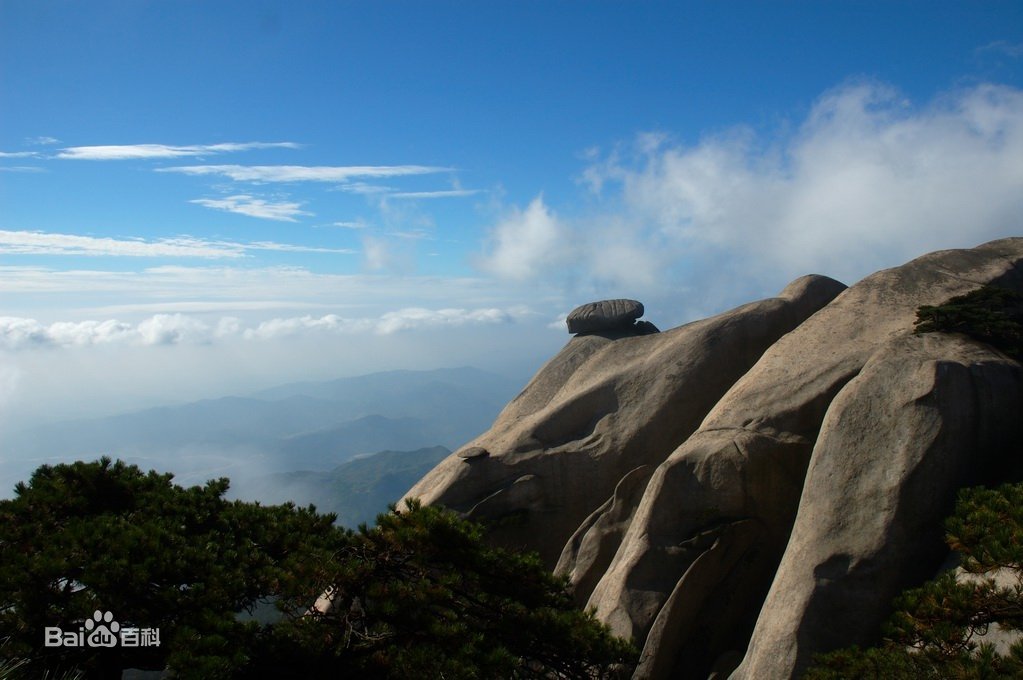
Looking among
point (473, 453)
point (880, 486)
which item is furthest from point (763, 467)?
point (473, 453)

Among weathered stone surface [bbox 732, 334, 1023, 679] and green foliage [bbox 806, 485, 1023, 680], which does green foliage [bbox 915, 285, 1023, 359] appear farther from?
green foliage [bbox 806, 485, 1023, 680]

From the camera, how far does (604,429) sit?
2203cm

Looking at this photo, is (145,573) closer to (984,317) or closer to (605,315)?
(984,317)

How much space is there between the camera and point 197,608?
30.9 feet

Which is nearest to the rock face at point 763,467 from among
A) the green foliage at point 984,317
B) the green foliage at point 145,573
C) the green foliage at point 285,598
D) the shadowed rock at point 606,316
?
the green foliage at point 984,317

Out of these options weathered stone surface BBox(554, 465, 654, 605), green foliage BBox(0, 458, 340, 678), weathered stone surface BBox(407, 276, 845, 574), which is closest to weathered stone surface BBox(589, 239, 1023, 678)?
weathered stone surface BBox(554, 465, 654, 605)

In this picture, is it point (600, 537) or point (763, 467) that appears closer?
point (763, 467)

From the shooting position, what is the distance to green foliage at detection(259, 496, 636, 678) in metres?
9.29

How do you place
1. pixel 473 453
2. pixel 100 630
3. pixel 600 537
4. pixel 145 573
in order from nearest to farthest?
pixel 100 630 → pixel 145 573 → pixel 600 537 → pixel 473 453

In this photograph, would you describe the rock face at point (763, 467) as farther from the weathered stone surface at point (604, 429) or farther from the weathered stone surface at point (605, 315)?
the weathered stone surface at point (605, 315)

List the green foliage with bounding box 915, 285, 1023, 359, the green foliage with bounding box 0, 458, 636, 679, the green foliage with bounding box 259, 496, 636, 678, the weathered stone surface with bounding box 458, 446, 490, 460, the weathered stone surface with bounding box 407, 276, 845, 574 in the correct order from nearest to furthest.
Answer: the green foliage with bounding box 0, 458, 636, 679, the green foliage with bounding box 259, 496, 636, 678, the green foliage with bounding box 915, 285, 1023, 359, the weathered stone surface with bounding box 407, 276, 845, 574, the weathered stone surface with bounding box 458, 446, 490, 460

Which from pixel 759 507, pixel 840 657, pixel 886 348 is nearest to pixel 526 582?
pixel 840 657

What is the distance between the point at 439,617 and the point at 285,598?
2183mm

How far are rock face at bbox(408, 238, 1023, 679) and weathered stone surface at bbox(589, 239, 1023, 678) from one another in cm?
4
